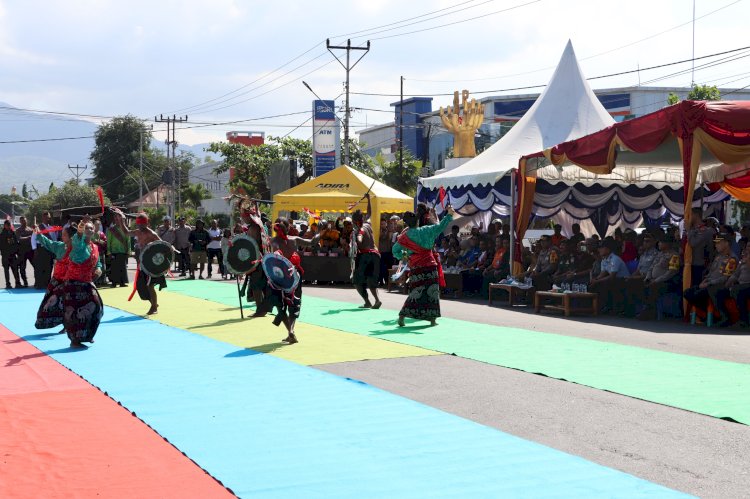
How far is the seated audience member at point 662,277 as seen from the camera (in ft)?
51.8

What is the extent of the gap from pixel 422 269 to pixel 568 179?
8.82m

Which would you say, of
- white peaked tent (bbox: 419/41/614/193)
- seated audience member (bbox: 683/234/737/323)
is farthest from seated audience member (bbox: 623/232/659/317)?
white peaked tent (bbox: 419/41/614/193)

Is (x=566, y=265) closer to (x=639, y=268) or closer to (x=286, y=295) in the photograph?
(x=639, y=268)

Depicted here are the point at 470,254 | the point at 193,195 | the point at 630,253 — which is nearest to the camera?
the point at 630,253

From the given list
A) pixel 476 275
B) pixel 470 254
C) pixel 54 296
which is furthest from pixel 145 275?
pixel 470 254

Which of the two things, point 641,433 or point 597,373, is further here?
point 597,373

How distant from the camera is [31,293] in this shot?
23.2 m

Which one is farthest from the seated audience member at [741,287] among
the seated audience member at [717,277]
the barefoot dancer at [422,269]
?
the barefoot dancer at [422,269]

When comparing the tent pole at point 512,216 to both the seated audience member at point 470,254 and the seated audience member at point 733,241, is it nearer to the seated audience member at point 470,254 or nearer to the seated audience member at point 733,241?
the seated audience member at point 470,254

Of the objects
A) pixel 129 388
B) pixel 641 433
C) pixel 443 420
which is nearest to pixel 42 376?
pixel 129 388

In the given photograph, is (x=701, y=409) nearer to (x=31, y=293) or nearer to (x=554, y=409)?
(x=554, y=409)

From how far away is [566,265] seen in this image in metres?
18.7

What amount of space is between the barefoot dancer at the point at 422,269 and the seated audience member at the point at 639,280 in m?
4.31

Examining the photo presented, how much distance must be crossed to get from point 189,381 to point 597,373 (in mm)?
4362
